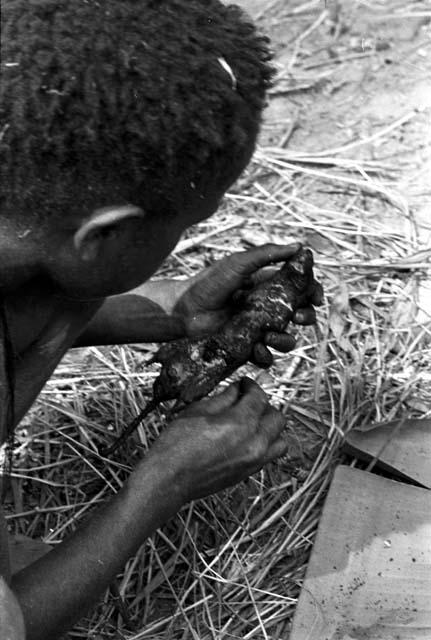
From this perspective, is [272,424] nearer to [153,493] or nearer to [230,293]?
[153,493]

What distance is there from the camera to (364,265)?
3070mm

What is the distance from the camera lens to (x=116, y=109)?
4.95ft

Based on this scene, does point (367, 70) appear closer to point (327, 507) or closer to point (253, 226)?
point (253, 226)

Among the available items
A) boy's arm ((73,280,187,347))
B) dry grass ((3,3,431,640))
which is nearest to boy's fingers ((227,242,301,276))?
boy's arm ((73,280,187,347))

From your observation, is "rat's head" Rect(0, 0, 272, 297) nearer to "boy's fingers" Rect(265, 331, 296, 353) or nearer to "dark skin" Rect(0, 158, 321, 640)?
"dark skin" Rect(0, 158, 321, 640)

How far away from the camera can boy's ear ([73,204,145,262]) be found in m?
1.60

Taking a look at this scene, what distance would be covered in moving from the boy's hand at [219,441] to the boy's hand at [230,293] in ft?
0.87

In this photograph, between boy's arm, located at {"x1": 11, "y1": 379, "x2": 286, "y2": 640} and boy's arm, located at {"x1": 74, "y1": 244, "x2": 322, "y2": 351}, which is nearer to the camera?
boy's arm, located at {"x1": 11, "y1": 379, "x2": 286, "y2": 640}

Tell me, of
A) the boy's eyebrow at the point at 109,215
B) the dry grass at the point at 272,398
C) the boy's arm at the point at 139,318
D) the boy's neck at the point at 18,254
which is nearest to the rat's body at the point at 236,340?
the boy's arm at the point at 139,318

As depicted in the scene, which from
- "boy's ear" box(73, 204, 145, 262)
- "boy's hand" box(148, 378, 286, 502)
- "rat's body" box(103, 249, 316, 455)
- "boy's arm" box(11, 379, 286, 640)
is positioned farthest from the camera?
"rat's body" box(103, 249, 316, 455)

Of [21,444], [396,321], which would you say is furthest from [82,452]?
[396,321]

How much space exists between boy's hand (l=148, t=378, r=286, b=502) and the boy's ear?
1.49 feet

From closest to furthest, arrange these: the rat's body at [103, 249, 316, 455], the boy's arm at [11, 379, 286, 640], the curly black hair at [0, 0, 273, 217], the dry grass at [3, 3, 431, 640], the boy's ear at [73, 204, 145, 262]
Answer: the curly black hair at [0, 0, 273, 217] → the boy's ear at [73, 204, 145, 262] → the boy's arm at [11, 379, 286, 640] → the rat's body at [103, 249, 316, 455] → the dry grass at [3, 3, 431, 640]

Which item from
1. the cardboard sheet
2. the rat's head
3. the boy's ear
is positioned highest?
the rat's head
